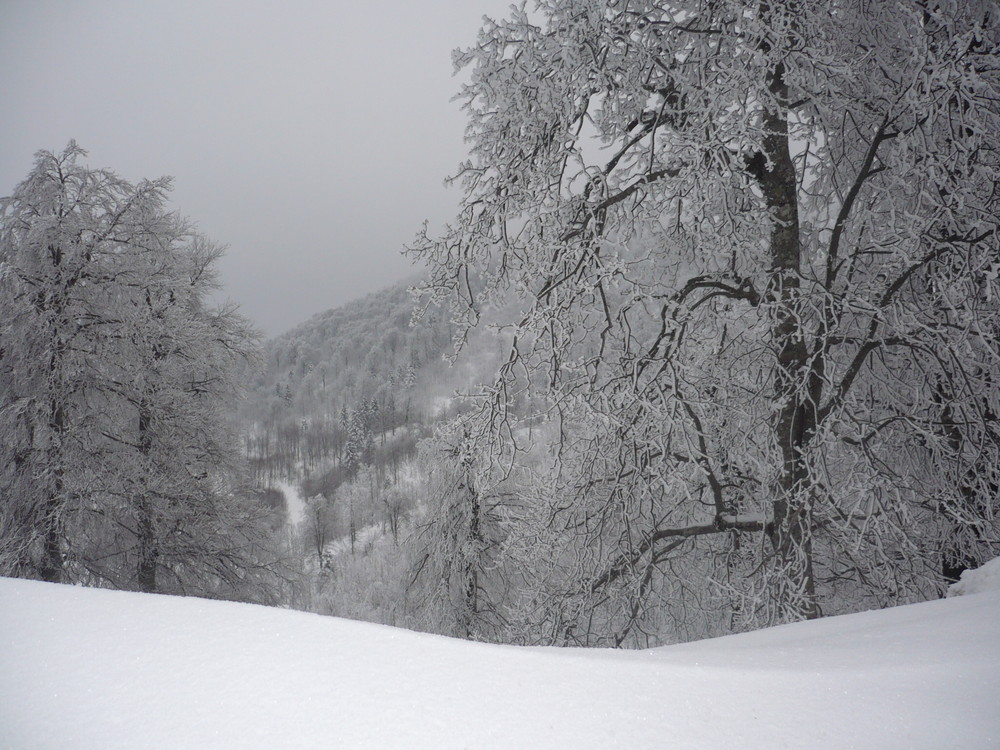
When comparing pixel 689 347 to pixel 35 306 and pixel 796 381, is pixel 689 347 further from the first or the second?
pixel 35 306

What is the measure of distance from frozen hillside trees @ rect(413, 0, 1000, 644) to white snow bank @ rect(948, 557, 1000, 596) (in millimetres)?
472

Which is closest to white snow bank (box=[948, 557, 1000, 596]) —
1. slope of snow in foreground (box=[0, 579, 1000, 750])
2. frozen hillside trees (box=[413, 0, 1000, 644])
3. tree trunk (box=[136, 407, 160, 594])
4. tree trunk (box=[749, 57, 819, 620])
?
frozen hillside trees (box=[413, 0, 1000, 644])

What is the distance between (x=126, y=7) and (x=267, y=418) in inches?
6527

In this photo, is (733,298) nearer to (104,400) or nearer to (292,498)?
(104,400)

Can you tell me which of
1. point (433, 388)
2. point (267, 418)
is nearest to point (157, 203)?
point (267, 418)

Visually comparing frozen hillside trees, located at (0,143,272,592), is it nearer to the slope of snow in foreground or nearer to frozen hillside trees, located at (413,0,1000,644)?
frozen hillside trees, located at (413,0,1000,644)

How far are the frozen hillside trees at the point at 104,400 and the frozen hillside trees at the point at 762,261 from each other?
25.7 feet

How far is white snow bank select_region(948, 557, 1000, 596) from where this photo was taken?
219 cm

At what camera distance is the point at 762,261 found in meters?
3.99

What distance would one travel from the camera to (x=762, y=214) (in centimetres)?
363

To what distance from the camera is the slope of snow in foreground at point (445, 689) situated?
1.04 meters

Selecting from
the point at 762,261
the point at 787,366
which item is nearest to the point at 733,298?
the point at 762,261

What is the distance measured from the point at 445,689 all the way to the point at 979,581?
242 cm

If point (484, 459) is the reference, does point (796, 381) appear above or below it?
above
